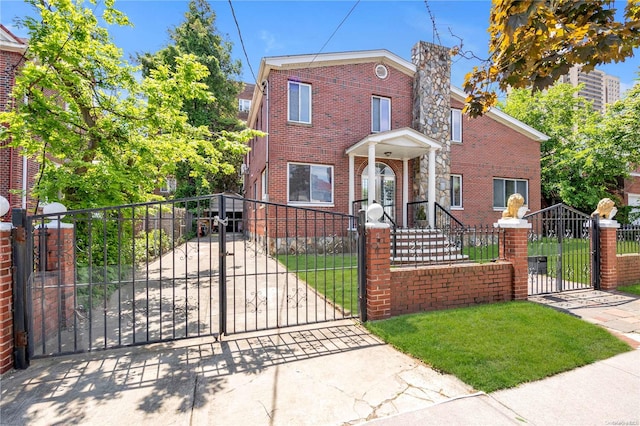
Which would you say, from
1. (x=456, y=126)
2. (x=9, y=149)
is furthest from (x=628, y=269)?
(x=9, y=149)

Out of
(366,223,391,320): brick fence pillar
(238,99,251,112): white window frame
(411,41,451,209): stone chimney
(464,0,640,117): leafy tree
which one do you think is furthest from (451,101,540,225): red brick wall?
(238,99,251,112): white window frame

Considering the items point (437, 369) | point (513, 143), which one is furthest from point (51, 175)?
point (513, 143)

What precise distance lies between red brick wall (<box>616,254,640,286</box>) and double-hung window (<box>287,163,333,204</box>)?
817 cm

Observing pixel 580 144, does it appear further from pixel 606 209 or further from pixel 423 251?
pixel 423 251

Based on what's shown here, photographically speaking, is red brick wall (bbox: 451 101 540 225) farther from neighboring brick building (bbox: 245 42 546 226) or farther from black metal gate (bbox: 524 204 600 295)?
black metal gate (bbox: 524 204 600 295)

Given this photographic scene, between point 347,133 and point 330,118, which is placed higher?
point 330,118

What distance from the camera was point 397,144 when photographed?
35.8ft

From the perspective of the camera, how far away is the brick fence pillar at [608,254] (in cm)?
681

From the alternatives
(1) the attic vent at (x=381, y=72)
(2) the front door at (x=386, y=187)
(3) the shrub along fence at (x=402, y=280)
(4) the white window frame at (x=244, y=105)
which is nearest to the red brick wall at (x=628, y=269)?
(3) the shrub along fence at (x=402, y=280)

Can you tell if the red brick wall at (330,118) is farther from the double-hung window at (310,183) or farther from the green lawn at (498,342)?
the green lawn at (498,342)

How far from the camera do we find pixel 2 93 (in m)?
11.3

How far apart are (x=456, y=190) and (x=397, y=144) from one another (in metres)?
5.01

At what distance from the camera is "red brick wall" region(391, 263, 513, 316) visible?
491cm

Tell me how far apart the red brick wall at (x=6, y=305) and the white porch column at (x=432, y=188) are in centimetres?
1112
